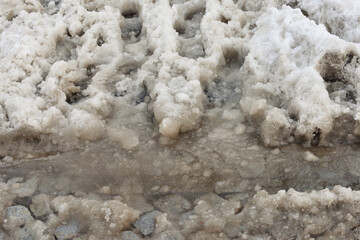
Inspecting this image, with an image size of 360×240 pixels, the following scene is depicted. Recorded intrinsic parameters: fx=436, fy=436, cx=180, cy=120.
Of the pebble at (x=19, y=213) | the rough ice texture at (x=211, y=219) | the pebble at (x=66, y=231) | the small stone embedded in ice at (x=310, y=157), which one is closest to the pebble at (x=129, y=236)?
the rough ice texture at (x=211, y=219)

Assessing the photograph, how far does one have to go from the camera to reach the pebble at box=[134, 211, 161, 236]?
2031 millimetres

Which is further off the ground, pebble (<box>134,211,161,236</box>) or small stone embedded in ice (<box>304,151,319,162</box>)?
small stone embedded in ice (<box>304,151,319,162</box>)

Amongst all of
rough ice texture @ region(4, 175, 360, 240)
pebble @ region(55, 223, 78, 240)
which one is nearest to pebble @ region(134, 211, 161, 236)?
rough ice texture @ region(4, 175, 360, 240)

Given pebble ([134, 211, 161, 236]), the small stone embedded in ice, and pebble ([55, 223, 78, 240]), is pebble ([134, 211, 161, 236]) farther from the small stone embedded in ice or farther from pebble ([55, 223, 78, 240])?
the small stone embedded in ice

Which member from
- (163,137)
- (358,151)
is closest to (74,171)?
(163,137)

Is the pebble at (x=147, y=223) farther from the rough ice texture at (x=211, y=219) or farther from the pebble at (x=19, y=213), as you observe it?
the pebble at (x=19, y=213)

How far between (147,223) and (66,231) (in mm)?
375

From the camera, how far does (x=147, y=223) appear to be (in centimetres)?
207

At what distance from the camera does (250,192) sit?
87.7 inches

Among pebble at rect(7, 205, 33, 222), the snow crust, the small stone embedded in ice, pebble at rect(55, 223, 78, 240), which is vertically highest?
the snow crust

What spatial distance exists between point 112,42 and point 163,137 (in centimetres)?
95

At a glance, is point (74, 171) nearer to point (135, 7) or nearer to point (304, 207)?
point (304, 207)

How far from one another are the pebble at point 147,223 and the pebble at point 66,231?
28 centimetres

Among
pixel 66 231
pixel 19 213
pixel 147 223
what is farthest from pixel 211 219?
pixel 19 213
